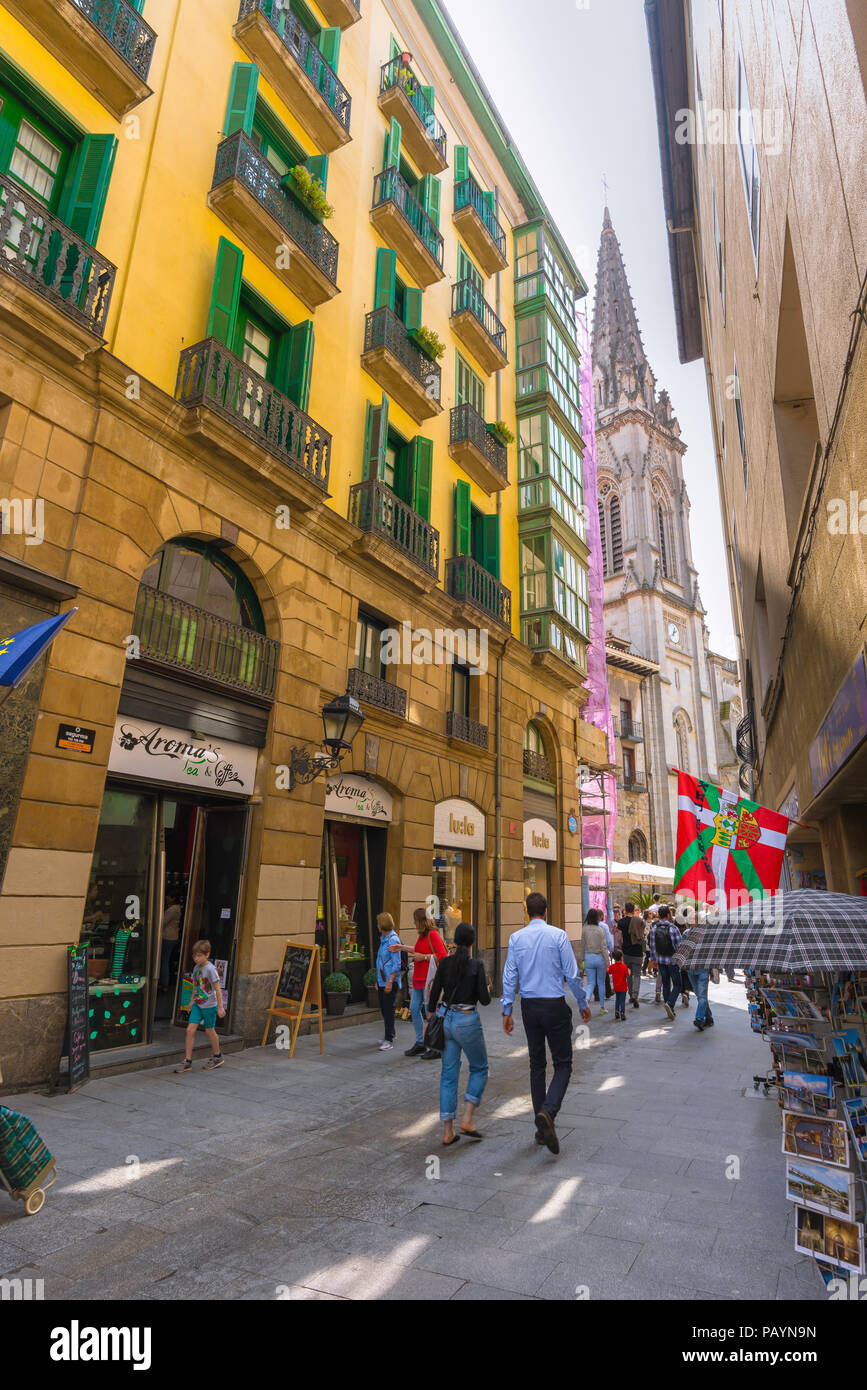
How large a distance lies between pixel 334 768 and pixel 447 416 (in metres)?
10.2

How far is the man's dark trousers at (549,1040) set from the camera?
6020 mm

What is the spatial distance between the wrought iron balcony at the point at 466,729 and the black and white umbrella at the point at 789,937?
11.4m

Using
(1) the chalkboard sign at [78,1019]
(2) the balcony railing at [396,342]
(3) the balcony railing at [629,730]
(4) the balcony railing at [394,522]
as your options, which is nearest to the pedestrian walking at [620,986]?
(4) the balcony railing at [394,522]

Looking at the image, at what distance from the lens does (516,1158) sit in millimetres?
→ 5695

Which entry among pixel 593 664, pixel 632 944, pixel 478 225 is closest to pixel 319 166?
pixel 478 225

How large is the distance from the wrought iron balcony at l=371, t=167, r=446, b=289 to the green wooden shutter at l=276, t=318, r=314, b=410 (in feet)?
15.2

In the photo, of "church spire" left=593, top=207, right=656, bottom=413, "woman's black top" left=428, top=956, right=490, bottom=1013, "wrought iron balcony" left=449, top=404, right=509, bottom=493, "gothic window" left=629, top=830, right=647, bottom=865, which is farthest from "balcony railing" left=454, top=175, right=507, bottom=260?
"church spire" left=593, top=207, right=656, bottom=413

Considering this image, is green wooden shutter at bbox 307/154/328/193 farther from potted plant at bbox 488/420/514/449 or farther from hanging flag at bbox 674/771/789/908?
hanging flag at bbox 674/771/789/908

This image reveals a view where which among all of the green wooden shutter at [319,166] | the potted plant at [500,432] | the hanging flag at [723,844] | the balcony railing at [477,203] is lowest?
the hanging flag at [723,844]

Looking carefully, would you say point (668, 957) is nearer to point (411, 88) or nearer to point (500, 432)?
point (500, 432)

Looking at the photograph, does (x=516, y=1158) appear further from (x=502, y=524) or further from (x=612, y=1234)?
(x=502, y=524)

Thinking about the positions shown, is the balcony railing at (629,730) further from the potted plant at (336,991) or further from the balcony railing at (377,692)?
the potted plant at (336,991)

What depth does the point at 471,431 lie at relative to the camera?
58.3 feet

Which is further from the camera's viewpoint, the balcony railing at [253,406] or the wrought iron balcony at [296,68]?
the wrought iron balcony at [296,68]
